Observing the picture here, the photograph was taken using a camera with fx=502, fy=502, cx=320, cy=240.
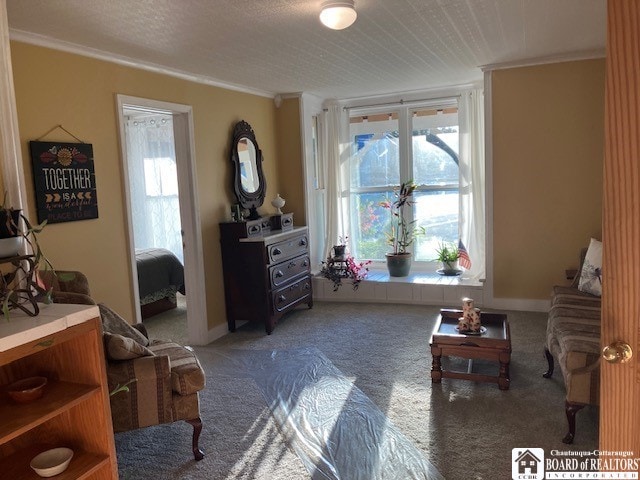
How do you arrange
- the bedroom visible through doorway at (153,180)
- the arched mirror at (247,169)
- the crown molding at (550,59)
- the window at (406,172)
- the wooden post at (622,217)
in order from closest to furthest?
the wooden post at (622,217) < the crown molding at (550,59) < the arched mirror at (247,169) < the window at (406,172) < the bedroom visible through doorway at (153,180)

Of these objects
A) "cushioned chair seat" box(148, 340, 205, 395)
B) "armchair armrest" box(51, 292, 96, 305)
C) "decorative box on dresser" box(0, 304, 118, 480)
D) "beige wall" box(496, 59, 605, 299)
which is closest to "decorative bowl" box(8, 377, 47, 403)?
"decorative box on dresser" box(0, 304, 118, 480)

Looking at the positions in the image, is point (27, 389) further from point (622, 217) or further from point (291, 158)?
point (291, 158)

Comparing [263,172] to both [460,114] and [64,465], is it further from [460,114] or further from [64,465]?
[64,465]

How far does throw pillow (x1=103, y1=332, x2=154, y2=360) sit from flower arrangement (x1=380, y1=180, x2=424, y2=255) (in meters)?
3.77

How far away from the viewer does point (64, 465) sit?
173 centimetres

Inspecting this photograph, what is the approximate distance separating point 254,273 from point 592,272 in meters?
2.73

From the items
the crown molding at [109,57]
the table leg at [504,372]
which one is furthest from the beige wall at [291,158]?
the table leg at [504,372]

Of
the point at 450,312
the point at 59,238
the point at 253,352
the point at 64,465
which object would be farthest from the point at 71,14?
the point at 450,312

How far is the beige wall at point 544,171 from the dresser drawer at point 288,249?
191 centimetres

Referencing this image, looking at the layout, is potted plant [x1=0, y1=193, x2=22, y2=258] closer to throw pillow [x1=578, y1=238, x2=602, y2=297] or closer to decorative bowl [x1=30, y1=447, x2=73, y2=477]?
decorative bowl [x1=30, y1=447, x2=73, y2=477]

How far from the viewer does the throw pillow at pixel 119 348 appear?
7.91 ft

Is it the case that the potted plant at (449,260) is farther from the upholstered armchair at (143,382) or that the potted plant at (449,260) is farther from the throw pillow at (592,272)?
the upholstered armchair at (143,382)

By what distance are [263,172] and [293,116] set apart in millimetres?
761

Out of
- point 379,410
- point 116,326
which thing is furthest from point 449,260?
point 116,326
